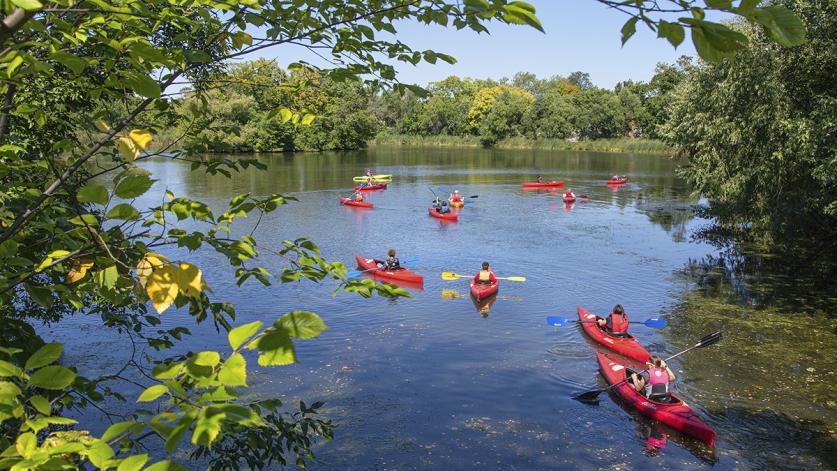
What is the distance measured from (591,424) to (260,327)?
10924 mm

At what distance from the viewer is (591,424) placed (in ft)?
38.1

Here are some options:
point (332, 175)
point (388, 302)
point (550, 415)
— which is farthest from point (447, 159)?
point (550, 415)

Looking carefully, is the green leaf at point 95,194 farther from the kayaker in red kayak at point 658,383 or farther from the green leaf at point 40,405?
the kayaker in red kayak at point 658,383

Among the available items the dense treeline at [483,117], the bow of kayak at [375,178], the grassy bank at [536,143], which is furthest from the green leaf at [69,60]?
the grassy bank at [536,143]

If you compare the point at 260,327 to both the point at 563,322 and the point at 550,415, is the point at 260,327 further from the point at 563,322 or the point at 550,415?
the point at 563,322

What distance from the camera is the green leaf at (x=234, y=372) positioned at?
195 cm

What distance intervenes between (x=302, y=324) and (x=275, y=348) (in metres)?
0.13

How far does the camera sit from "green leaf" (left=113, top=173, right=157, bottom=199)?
244cm

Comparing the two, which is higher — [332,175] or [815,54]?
[815,54]

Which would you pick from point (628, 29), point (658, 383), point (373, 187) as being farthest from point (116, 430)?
point (373, 187)

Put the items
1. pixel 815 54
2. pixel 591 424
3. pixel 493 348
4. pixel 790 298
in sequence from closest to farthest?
pixel 591 424
pixel 493 348
pixel 815 54
pixel 790 298

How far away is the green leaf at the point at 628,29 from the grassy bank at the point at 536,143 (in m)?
74.3

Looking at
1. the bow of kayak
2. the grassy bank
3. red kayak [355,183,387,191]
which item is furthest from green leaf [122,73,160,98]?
the grassy bank

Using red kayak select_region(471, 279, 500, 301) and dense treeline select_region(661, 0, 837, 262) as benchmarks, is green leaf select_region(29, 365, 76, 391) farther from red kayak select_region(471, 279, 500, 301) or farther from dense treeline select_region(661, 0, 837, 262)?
red kayak select_region(471, 279, 500, 301)
